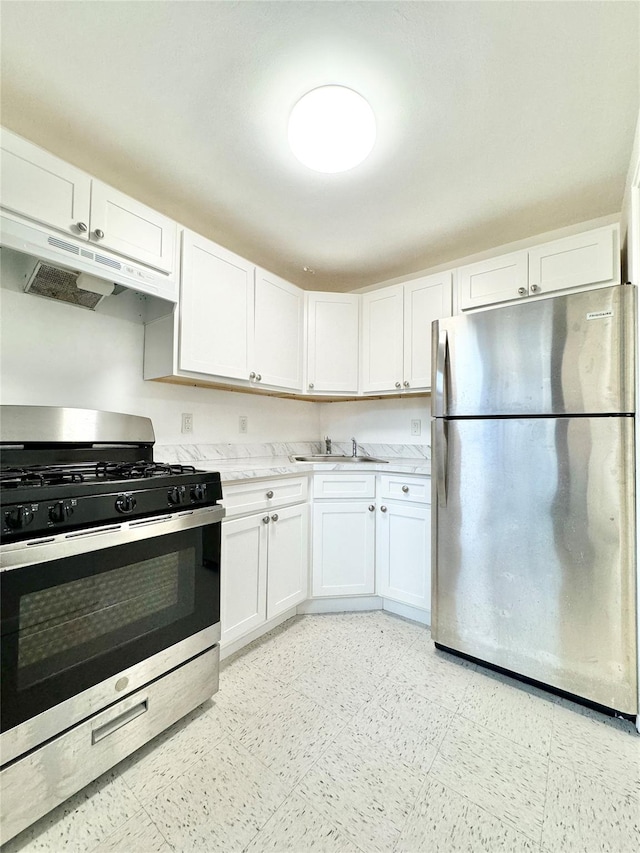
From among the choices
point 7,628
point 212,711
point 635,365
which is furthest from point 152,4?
point 212,711

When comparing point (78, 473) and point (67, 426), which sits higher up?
point (67, 426)

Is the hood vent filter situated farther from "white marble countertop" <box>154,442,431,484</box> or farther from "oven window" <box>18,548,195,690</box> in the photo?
"oven window" <box>18,548,195,690</box>

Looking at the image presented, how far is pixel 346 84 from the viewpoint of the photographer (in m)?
1.27

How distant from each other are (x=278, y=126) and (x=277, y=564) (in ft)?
6.74

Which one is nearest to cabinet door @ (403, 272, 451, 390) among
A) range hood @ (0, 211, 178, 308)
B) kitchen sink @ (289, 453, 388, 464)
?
kitchen sink @ (289, 453, 388, 464)

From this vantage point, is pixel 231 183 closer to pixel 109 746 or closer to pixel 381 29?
pixel 381 29

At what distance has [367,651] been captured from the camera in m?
1.90

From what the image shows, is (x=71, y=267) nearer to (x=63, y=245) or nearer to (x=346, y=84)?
(x=63, y=245)

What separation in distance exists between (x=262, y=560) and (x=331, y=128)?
1.95 meters

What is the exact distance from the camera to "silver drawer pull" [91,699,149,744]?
3.69 feet

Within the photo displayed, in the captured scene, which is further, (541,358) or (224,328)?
(224,328)

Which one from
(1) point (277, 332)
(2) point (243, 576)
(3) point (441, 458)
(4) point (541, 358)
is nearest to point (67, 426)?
(2) point (243, 576)

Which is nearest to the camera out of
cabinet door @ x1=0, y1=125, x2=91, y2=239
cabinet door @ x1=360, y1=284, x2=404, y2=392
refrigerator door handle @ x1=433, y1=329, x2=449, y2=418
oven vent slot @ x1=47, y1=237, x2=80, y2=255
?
cabinet door @ x1=0, y1=125, x2=91, y2=239

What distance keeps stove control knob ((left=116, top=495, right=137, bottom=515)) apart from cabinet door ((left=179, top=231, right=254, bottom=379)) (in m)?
0.81
